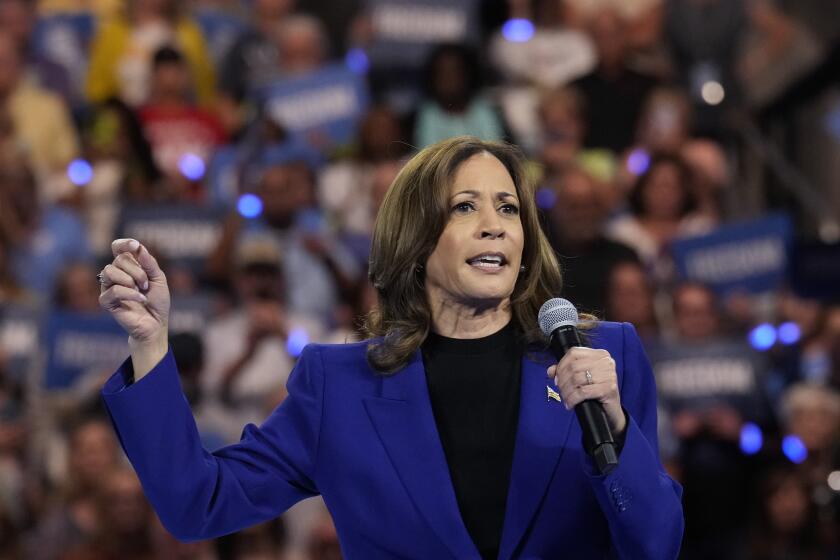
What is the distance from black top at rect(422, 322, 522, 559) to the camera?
2318mm

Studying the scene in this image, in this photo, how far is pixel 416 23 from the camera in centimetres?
733

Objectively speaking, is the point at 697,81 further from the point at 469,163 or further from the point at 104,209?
the point at 469,163

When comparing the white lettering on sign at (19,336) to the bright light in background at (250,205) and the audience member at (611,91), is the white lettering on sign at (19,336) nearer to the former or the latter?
the bright light in background at (250,205)

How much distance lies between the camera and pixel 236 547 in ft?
16.9

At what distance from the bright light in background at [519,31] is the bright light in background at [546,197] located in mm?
1362

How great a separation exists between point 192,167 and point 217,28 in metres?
1.60

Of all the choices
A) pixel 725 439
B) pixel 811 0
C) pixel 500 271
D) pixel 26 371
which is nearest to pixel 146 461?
pixel 500 271

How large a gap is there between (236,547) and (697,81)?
3.77 m

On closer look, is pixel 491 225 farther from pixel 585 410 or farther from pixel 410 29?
pixel 410 29

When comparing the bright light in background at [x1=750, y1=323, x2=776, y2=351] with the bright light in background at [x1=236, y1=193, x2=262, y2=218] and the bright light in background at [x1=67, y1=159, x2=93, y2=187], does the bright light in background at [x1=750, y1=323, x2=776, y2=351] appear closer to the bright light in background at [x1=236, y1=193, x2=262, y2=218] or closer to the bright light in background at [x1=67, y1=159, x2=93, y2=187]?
the bright light in background at [x1=236, y1=193, x2=262, y2=218]

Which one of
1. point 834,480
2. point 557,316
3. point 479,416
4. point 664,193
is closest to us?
point 557,316

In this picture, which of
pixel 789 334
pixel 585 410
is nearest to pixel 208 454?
pixel 585 410

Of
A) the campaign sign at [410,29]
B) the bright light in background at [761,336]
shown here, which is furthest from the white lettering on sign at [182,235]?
the bright light in background at [761,336]

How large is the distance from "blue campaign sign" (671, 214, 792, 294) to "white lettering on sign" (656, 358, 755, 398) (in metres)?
0.55
